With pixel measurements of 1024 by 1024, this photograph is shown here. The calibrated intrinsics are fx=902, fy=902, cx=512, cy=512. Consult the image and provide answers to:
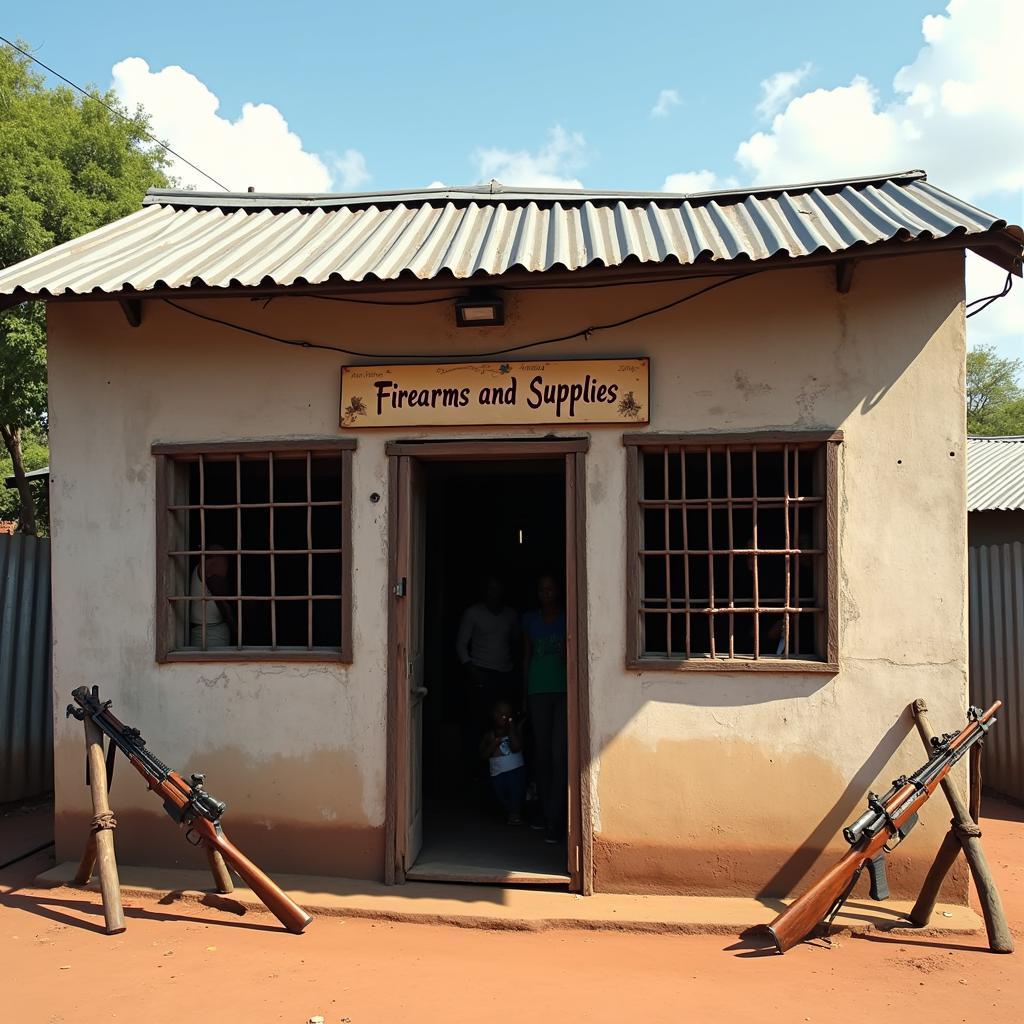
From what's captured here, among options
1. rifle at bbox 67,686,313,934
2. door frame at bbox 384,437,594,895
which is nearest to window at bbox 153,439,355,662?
door frame at bbox 384,437,594,895

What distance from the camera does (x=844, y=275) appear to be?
207 inches

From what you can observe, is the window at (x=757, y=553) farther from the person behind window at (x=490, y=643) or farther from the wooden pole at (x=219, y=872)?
the wooden pole at (x=219, y=872)

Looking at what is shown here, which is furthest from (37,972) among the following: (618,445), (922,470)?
(922,470)

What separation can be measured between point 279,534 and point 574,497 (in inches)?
128

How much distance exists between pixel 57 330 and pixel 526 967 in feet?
15.9

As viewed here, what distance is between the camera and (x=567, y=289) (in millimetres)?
5586

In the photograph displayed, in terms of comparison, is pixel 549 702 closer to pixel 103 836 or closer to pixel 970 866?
pixel 970 866

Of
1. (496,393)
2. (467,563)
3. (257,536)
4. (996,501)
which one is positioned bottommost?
(467,563)

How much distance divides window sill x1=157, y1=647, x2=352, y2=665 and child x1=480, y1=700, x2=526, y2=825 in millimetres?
1575

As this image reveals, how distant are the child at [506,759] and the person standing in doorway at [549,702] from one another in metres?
0.21

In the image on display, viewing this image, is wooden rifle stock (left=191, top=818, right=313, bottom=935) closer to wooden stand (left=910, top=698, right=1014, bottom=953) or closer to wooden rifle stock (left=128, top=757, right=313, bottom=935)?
wooden rifle stock (left=128, top=757, right=313, bottom=935)

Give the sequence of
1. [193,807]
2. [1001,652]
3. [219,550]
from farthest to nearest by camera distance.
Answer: [1001,652] < [219,550] < [193,807]

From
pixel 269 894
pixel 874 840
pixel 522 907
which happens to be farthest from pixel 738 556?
pixel 269 894

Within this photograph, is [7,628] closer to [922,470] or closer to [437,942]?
[437,942]
